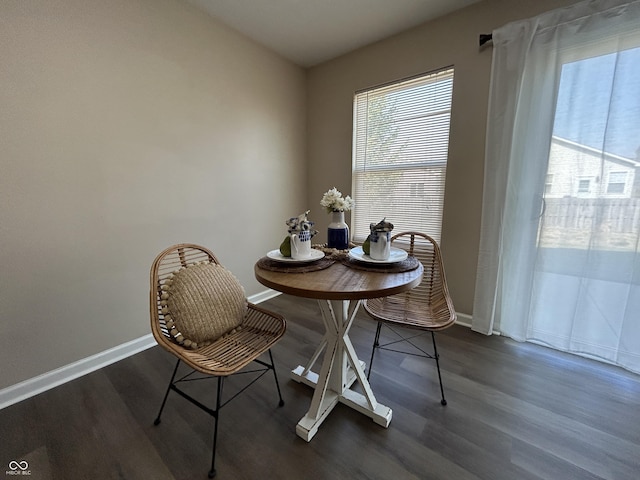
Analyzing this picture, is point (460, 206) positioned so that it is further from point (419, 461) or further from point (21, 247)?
point (21, 247)

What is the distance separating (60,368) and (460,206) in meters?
2.96

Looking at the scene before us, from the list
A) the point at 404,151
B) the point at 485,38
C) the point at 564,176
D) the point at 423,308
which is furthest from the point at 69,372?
the point at 485,38

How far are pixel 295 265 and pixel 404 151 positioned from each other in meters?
1.69

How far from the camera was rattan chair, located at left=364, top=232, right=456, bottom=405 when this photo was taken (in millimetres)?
1392

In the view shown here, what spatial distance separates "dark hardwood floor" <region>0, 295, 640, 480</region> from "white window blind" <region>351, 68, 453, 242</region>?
1.25m

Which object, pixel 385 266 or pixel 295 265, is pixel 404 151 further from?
pixel 295 265

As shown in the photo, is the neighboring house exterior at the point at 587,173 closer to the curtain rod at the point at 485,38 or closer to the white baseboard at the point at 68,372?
the curtain rod at the point at 485,38

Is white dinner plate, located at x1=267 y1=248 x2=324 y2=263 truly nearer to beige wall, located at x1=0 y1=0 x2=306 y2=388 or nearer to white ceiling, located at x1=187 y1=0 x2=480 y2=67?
beige wall, located at x1=0 y1=0 x2=306 y2=388

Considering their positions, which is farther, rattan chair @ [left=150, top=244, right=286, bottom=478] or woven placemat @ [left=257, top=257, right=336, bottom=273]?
woven placemat @ [left=257, top=257, right=336, bottom=273]

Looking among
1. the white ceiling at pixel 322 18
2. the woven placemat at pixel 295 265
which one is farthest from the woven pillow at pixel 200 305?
the white ceiling at pixel 322 18

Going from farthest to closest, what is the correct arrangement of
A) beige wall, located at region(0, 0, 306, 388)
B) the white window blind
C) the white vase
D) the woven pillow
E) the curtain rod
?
the white window blind, the curtain rod, the white vase, beige wall, located at region(0, 0, 306, 388), the woven pillow

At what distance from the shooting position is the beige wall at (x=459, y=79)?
1.87 meters

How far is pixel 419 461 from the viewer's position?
110 centimetres

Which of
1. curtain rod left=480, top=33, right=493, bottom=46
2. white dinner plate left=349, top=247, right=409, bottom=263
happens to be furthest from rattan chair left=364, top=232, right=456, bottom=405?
curtain rod left=480, top=33, right=493, bottom=46
